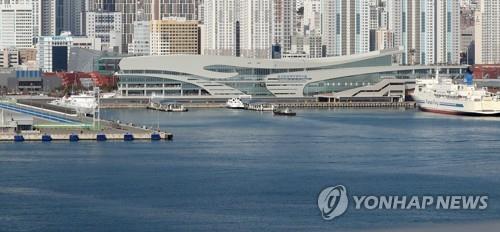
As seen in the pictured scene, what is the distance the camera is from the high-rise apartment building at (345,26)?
55.6 metres

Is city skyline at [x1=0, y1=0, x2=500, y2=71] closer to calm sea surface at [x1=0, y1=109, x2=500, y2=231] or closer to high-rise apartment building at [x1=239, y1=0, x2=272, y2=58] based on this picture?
high-rise apartment building at [x1=239, y1=0, x2=272, y2=58]

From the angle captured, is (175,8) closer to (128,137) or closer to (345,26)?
(345,26)

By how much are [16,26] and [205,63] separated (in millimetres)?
26183

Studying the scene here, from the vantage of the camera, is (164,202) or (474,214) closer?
(474,214)

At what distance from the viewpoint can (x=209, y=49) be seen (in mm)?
56219

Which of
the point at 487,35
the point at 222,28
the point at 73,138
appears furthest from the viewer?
the point at 222,28

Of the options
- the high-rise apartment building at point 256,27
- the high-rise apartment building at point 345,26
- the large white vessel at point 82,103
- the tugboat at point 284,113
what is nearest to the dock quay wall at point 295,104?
the large white vessel at point 82,103

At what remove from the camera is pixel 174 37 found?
5566 centimetres

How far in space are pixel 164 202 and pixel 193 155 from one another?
5.16 metres

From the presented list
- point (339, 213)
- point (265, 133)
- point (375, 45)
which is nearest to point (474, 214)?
point (339, 213)

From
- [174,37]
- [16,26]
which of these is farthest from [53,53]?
[16,26]

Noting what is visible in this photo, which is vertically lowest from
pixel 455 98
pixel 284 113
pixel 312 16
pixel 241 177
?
pixel 241 177

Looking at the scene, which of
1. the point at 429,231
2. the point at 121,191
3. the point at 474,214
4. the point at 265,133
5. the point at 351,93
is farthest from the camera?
the point at 351,93

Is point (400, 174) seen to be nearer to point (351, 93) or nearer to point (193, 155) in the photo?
point (193, 155)
